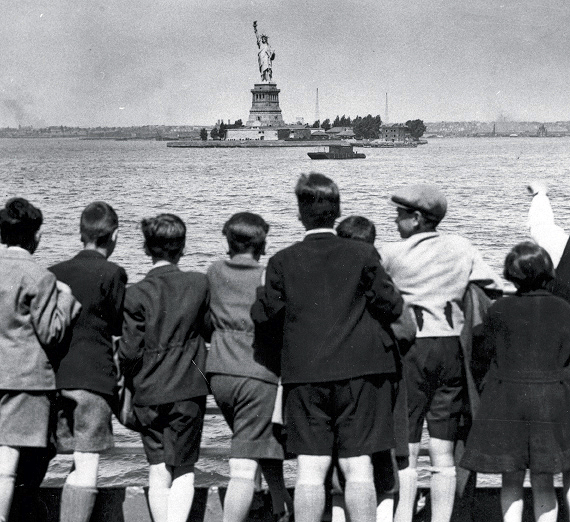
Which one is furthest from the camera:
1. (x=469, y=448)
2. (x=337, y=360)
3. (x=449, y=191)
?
(x=449, y=191)

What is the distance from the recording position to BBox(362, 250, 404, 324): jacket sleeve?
3471mm

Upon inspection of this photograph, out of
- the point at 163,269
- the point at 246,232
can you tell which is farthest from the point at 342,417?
the point at 163,269

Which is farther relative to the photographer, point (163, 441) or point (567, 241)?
point (567, 241)

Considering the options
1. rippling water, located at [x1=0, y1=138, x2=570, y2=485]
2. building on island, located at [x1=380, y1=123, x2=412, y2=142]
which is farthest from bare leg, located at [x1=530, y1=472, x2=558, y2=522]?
building on island, located at [x1=380, y1=123, x2=412, y2=142]

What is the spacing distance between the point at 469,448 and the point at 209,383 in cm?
105

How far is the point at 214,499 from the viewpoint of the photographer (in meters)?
3.93

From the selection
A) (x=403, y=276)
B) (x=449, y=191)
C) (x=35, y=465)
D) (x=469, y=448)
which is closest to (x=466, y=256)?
(x=403, y=276)

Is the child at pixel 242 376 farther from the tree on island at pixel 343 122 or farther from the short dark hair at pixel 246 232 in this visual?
the tree on island at pixel 343 122

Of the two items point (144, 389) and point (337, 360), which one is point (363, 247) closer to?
point (337, 360)

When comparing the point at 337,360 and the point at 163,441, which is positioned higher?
the point at 337,360

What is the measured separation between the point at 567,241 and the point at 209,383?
168cm

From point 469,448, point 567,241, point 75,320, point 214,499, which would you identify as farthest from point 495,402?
point 75,320

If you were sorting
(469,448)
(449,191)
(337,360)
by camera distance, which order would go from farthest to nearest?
(449,191) < (469,448) < (337,360)

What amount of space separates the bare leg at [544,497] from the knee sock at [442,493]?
332mm
